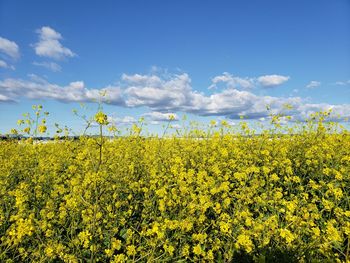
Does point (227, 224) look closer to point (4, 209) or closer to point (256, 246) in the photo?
point (256, 246)

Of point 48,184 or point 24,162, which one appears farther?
point 24,162

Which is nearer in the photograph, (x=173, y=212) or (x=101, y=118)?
(x=101, y=118)

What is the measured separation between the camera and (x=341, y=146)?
6273 millimetres

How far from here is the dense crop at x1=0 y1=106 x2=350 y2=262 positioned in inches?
106

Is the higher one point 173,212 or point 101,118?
point 101,118

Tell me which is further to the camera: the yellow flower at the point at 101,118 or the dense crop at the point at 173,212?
the dense crop at the point at 173,212

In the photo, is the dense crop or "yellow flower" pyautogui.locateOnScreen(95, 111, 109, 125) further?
the dense crop

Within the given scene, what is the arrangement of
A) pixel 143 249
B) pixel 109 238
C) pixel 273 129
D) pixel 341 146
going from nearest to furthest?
pixel 143 249, pixel 109 238, pixel 341 146, pixel 273 129

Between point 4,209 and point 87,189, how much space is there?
1325 mm

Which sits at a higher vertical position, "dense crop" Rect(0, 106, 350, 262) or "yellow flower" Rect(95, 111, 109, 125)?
"yellow flower" Rect(95, 111, 109, 125)

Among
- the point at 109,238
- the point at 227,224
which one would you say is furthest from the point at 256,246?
the point at 109,238

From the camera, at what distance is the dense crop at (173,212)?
8.84 feet

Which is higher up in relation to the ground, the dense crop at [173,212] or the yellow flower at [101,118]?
the yellow flower at [101,118]

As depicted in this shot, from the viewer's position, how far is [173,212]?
352 cm
